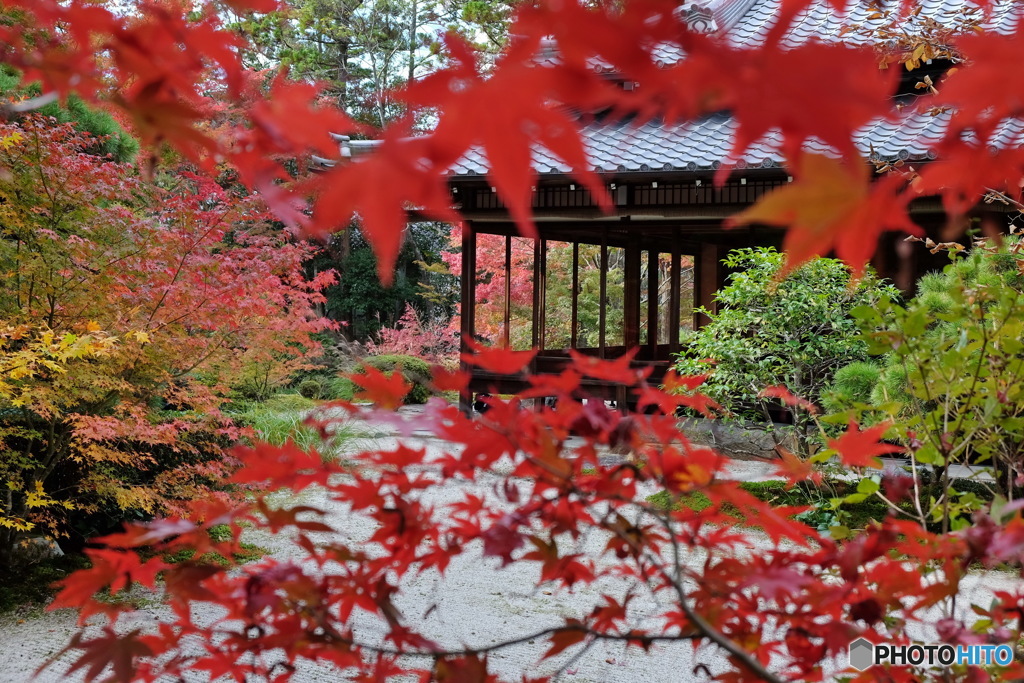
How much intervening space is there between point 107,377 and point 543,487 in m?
3.36

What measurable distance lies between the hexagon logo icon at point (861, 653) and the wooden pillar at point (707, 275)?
8.80 m

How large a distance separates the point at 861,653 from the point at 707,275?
9.24 metres

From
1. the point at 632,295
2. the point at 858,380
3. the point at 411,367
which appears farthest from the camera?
the point at 411,367

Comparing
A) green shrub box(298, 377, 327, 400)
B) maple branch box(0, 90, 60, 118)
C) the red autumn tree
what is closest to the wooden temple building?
the red autumn tree

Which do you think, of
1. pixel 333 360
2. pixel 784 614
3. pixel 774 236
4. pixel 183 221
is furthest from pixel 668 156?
pixel 333 360

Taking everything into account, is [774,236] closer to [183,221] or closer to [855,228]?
[183,221]

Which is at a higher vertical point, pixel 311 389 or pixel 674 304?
→ pixel 674 304

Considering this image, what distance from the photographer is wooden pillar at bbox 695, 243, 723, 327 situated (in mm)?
10047

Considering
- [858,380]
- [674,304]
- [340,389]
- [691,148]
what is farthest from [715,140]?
[340,389]

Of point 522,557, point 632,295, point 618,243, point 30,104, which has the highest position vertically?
point 618,243

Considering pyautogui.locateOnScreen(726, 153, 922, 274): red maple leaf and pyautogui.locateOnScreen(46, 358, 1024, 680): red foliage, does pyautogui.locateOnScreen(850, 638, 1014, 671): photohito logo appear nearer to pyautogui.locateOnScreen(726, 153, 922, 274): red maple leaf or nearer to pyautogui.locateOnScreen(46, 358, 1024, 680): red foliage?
pyautogui.locateOnScreen(46, 358, 1024, 680): red foliage

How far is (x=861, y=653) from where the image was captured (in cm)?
137

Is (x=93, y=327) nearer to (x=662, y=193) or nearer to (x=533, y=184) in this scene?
(x=533, y=184)

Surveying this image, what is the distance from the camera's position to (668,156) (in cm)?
691
